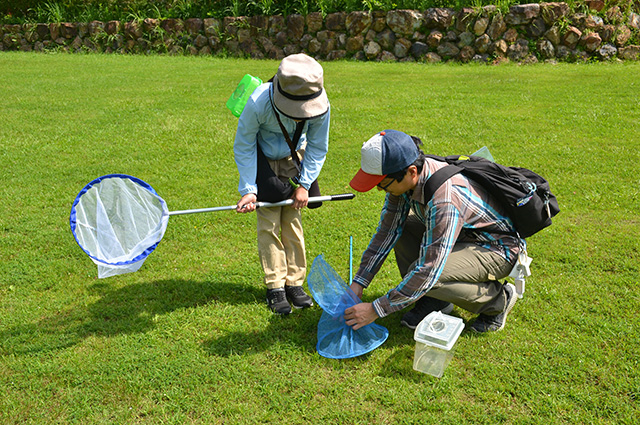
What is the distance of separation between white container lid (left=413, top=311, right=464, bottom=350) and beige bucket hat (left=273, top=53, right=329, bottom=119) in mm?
1431

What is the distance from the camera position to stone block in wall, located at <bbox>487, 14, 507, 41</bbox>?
11.8 metres

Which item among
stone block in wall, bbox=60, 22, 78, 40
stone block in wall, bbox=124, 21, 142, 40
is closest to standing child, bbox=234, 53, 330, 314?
stone block in wall, bbox=124, 21, 142, 40

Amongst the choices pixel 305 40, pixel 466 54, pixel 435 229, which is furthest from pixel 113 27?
pixel 435 229

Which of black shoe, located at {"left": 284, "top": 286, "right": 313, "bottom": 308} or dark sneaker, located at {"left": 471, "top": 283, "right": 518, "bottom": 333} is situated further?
black shoe, located at {"left": 284, "top": 286, "right": 313, "bottom": 308}

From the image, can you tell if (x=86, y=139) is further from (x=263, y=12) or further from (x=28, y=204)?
(x=263, y=12)

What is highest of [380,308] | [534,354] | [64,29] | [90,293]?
[380,308]

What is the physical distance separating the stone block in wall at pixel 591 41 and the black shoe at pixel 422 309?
9.98 meters

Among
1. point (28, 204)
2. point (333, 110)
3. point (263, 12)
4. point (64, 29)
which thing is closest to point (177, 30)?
point (263, 12)

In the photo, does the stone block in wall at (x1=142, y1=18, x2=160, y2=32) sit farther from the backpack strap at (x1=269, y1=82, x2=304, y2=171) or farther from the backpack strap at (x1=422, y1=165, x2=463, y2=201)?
the backpack strap at (x1=422, y1=165, x2=463, y2=201)

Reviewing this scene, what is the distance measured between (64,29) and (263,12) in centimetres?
621

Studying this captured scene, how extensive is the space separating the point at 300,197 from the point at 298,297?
778 millimetres

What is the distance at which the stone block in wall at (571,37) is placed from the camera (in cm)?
1158

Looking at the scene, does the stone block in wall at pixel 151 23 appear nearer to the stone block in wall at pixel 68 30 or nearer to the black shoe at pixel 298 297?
the stone block in wall at pixel 68 30

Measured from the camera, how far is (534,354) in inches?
135
